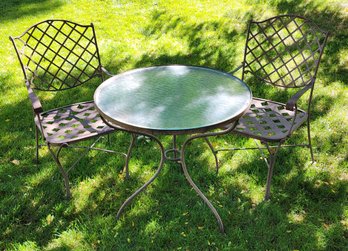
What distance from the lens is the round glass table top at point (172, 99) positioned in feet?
8.13

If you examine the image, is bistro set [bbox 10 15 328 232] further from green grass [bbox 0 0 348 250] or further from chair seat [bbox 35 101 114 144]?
green grass [bbox 0 0 348 250]

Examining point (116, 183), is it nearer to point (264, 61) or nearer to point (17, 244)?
point (17, 244)

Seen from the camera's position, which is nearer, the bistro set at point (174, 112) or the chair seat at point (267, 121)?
the bistro set at point (174, 112)

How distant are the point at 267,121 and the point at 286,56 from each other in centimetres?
257

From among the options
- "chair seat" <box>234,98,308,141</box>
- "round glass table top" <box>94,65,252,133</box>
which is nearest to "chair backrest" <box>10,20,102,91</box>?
"round glass table top" <box>94,65,252,133</box>

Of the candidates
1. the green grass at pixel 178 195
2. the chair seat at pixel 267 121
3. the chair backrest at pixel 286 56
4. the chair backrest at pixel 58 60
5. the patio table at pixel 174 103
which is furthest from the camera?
the chair backrest at pixel 58 60

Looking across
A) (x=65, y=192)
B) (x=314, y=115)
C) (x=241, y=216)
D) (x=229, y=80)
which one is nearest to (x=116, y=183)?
(x=65, y=192)

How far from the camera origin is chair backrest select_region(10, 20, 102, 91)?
11.1 ft

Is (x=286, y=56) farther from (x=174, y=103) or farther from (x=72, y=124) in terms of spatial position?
(x=72, y=124)

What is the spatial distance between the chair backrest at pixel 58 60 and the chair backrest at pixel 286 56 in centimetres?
153

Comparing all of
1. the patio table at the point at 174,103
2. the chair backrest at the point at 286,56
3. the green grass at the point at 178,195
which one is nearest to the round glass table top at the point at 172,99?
the patio table at the point at 174,103

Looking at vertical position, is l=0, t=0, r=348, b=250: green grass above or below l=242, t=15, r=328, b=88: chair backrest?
below

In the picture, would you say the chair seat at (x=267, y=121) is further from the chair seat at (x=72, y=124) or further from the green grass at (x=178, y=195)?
the chair seat at (x=72, y=124)

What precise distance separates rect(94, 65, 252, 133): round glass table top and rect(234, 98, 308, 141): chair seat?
1.00ft
